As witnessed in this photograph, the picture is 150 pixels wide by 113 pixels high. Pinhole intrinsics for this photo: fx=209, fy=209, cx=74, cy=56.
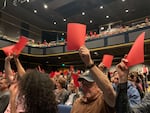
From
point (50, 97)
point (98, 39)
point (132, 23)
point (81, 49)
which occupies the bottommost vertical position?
point (50, 97)

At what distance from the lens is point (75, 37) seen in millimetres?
1412

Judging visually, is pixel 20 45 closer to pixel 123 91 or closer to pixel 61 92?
pixel 123 91

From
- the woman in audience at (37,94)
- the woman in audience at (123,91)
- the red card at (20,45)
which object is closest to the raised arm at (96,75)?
the woman in audience at (123,91)

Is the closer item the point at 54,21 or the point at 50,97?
the point at 50,97

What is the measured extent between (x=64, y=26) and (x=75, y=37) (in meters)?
15.6

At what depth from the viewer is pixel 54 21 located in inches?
618

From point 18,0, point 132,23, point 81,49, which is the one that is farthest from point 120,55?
point 81,49

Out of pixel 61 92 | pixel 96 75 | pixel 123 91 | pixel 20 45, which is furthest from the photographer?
pixel 61 92

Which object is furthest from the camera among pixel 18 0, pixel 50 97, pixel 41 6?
pixel 41 6

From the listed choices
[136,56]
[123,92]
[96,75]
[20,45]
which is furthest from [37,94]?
[20,45]

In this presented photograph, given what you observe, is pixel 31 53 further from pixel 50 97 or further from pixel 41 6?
pixel 50 97

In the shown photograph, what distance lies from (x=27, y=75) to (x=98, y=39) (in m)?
11.4

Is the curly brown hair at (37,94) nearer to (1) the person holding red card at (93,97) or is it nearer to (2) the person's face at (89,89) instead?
(1) the person holding red card at (93,97)

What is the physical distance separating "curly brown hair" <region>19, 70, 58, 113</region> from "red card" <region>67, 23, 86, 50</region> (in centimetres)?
29
